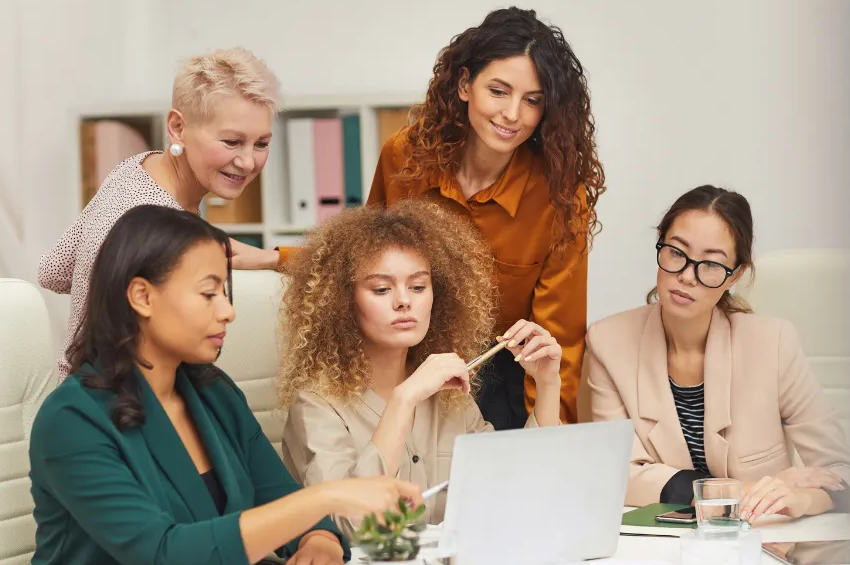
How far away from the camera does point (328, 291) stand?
6.45ft

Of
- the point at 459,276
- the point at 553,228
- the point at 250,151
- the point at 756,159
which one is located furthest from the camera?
the point at 756,159

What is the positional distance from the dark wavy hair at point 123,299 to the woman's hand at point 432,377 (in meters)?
0.49

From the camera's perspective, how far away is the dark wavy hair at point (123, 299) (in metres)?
1.39

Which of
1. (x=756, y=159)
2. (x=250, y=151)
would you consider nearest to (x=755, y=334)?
(x=250, y=151)

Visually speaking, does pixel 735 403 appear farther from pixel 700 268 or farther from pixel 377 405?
pixel 377 405

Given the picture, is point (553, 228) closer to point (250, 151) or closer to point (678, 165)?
point (250, 151)

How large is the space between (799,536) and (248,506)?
847 mm

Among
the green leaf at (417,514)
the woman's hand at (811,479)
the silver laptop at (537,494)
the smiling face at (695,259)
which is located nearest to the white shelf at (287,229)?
the smiling face at (695,259)

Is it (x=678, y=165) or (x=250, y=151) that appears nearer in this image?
(x=250, y=151)

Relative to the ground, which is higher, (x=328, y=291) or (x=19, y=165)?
(x=19, y=165)

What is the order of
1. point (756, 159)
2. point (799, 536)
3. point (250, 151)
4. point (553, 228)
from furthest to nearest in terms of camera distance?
point (756, 159), point (553, 228), point (250, 151), point (799, 536)

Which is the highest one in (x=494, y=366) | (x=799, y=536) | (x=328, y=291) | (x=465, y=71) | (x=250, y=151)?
(x=465, y=71)

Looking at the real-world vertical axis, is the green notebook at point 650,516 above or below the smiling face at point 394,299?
below

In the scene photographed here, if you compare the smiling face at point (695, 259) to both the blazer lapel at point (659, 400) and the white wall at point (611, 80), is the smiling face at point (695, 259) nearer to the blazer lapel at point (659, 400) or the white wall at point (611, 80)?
the blazer lapel at point (659, 400)
